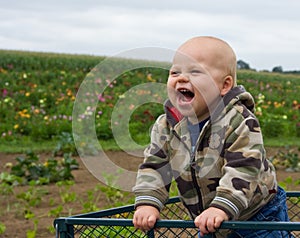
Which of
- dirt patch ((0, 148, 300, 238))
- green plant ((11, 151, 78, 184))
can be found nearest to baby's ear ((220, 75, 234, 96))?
dirt patch ((0, 148, 300, 238))

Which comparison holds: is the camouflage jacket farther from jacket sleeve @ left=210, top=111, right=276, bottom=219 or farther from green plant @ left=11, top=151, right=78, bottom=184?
green plant @ left=11, top=151, right=78, bottom=184

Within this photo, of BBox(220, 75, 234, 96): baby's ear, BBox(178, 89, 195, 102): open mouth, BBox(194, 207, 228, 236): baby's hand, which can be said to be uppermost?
BBox(220, 75, 234, 96): baby's ear

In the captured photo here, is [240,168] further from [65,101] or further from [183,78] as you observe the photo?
[65,101]

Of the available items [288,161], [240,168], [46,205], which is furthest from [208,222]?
[288,161]

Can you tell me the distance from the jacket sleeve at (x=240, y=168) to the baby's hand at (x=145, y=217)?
0.76ft

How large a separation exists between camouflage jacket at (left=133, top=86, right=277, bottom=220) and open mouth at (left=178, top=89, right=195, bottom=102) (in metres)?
0.11

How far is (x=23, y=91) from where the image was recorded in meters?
15.3

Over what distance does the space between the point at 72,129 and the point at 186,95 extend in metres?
1.80

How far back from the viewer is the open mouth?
99.5 inches

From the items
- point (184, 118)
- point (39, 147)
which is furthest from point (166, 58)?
point (39, 147)

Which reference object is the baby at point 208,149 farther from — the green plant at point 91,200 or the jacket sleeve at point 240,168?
the green plant at point 91,200

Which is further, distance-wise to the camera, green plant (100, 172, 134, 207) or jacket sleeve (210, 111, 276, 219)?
green plant (100, 172, 134, 207)

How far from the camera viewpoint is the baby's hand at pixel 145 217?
2.44 metres

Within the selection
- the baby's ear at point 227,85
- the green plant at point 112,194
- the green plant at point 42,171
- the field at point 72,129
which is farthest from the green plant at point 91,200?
the baby's ear at point 227,85
